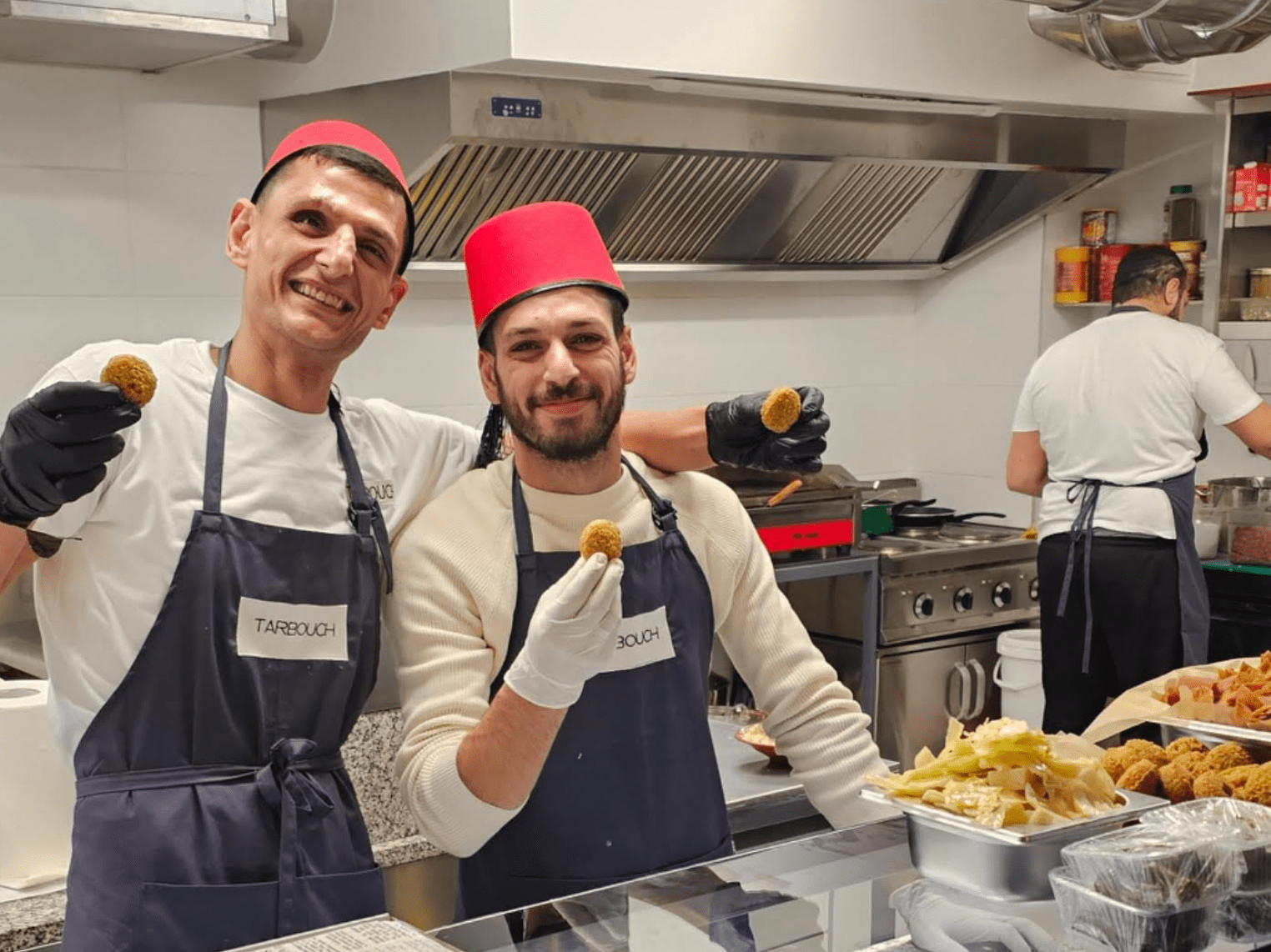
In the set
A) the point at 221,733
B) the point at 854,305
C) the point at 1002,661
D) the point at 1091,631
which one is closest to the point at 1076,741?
the point at 221,733

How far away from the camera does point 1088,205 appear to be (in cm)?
553

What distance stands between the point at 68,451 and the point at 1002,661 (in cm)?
394

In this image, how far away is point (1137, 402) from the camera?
436 cm

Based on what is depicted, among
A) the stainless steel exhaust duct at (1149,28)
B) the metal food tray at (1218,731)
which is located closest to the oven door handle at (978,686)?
the stainless steel exhaust duct at (1149,28)

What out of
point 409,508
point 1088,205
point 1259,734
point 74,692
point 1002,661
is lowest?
point 1002,661

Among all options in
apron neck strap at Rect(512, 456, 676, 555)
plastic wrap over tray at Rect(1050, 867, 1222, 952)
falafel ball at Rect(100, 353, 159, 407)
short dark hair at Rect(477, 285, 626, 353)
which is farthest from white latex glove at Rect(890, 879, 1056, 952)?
falafel ball at Rect(100, 353, 159, 407)

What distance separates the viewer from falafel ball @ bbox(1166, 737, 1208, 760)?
2062mm

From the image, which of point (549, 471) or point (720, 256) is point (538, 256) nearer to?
point (549, 471)

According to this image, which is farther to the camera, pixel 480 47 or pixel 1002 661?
pixel 1002 661

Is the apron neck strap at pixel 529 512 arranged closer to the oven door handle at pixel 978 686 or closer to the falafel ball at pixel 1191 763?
the falafel ball at pixel 1191 763

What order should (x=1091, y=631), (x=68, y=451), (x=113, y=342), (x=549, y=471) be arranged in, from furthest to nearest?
(x=1091, y=631), (x=549, y=471), (x=113, y=342), (x=68, y=451)

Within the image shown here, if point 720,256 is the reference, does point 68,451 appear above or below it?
below

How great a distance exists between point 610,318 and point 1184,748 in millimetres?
1002

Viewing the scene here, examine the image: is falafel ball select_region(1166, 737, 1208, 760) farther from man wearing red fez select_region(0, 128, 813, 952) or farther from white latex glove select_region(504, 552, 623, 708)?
man wearing red fez select_region(0, 128, 813, 952)
